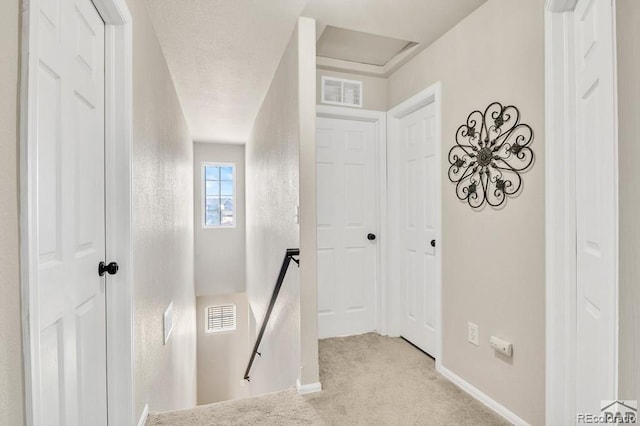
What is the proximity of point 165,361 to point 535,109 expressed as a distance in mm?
2964

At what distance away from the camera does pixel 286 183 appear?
8.15 ft

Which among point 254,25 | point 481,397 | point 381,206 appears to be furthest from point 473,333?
point 254,25

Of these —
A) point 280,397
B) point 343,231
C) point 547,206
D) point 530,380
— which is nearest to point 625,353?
point 547,206

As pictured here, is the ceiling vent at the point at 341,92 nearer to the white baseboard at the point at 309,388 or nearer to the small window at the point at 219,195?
the white baseboard at the point at 309,388

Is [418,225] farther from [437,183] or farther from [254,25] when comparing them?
[254,25]

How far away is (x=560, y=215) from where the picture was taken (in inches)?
58.6

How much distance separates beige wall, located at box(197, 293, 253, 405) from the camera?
20.5 feet

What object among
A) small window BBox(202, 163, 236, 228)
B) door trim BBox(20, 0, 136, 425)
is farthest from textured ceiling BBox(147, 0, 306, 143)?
small window BBox(202, 163, 236, 228)

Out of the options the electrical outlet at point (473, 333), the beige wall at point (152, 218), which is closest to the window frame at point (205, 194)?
the beige wall at point (152, 218)

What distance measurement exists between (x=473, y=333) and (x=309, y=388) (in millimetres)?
1097

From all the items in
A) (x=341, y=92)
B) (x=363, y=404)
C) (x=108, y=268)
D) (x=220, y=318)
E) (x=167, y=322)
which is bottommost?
(x=220, y=318)

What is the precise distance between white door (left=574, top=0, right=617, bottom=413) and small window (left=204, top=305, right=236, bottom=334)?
606 centimetres

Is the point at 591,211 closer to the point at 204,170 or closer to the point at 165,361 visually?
the point at 165,361

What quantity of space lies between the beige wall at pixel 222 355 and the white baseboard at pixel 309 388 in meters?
4.55
